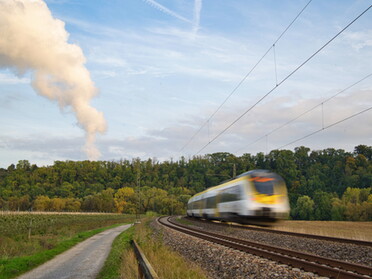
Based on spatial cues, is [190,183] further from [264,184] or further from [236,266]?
[236,266]

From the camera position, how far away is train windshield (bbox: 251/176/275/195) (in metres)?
25.2

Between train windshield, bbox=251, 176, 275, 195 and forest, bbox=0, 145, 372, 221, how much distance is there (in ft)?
37.3

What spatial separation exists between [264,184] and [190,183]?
4860 inches

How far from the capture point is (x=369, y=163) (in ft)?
335

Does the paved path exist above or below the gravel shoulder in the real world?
below

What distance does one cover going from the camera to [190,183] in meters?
148

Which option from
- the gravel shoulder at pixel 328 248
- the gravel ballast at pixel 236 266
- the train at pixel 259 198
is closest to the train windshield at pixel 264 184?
the train at pixel 259 198

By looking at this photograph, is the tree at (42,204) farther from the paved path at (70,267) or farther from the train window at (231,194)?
the paved path at (70,267)

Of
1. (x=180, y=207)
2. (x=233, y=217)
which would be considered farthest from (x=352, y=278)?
(x=180, y=207)

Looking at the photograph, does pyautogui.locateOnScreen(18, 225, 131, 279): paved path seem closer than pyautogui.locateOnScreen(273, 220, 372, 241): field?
Yes

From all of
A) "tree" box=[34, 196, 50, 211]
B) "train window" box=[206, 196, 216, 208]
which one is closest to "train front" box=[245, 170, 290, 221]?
"train window" box=[206, 196, 216, 208]

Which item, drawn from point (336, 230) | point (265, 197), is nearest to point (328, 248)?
point (265, 197)

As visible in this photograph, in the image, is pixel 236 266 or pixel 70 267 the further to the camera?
pixel 70 267

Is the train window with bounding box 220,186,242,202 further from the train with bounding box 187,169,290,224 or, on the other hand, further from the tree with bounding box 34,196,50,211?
the tree with bounding box 34,196,50,211
